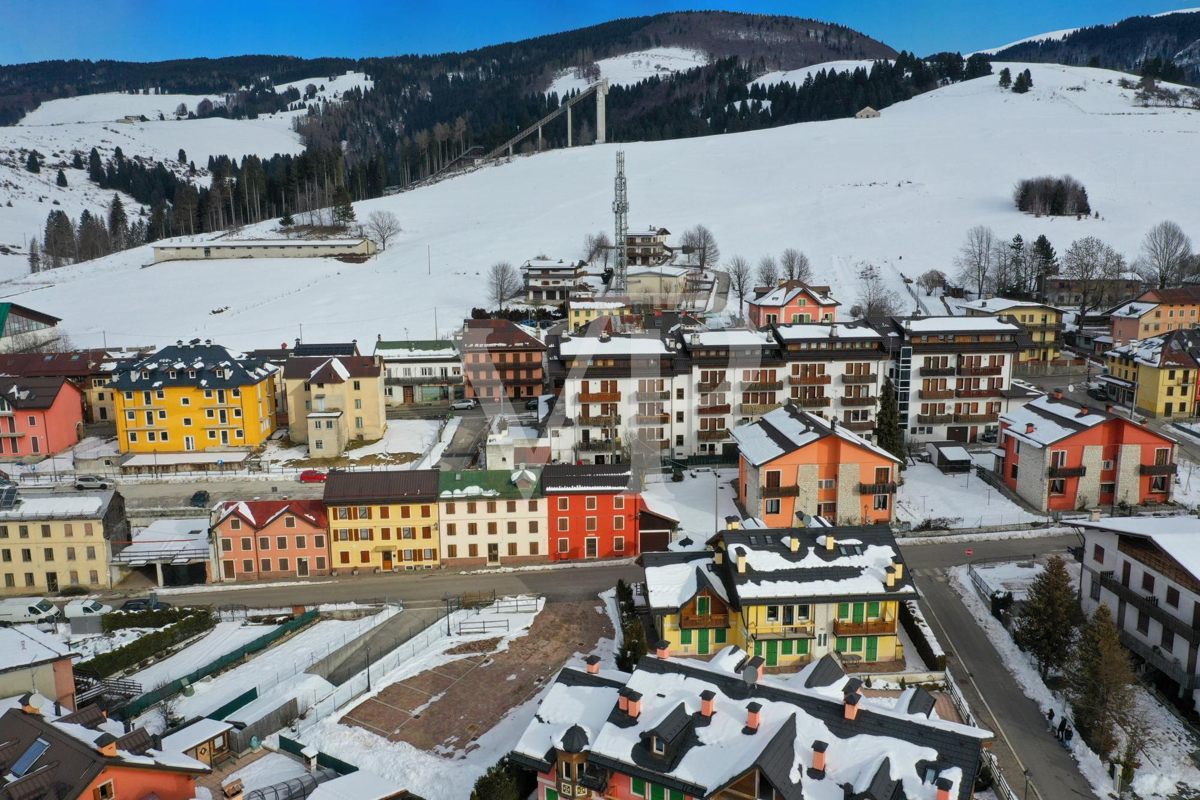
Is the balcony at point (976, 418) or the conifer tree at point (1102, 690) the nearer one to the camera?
the conifer tree at point (1102, 690)

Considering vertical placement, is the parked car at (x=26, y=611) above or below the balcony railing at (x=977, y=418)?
below

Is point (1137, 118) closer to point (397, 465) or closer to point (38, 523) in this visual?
point (397, 465)

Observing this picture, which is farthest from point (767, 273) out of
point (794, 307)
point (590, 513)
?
point (590, 513)

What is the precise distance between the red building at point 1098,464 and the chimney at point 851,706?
30514 millimetres

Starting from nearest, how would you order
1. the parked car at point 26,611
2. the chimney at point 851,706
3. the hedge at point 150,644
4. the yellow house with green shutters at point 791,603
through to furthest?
the chimney at point 851,706 < the yellow house with green shutters at point 791,603 < the hedge at point 150,644 < the parked car at point 26,611

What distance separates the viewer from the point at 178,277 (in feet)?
397

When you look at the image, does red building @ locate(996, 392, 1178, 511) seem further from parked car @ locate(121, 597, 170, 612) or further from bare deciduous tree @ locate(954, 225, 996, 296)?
bare deciduous tree @ locate(954, 225, 996, 296)

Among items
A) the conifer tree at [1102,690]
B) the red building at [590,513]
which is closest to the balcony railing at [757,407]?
the red building at [590,513]

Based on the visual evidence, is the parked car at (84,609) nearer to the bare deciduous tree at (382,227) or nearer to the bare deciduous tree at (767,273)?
the bare deciduous tree at (767,273)

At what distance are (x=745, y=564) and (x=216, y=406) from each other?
144ft

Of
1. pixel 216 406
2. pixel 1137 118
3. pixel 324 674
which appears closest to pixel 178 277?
pixel 216 406

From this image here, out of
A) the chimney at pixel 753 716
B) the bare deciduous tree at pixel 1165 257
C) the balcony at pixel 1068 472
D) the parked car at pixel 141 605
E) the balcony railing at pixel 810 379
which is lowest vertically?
the parked car at pixel 141 605

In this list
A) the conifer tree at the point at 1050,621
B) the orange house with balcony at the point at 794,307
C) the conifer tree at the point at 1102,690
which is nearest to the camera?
the conifer tree at the point at 1102,690

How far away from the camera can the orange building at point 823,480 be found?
154 feet
